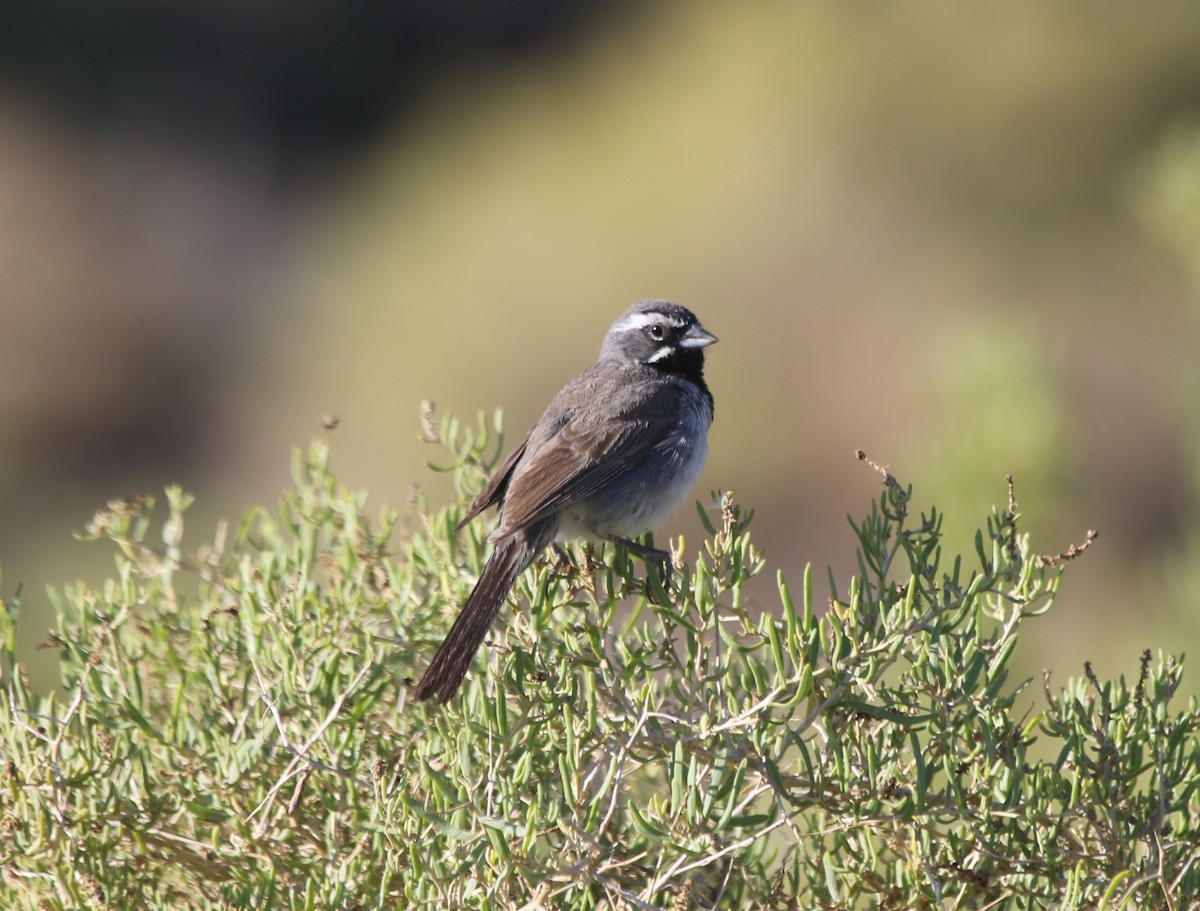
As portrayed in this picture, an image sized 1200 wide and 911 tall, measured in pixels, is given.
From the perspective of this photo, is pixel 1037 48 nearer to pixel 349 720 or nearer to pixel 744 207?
pixel 744 207

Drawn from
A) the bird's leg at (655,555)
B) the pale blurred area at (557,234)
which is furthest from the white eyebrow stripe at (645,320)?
the pale blurred area at (557,234)

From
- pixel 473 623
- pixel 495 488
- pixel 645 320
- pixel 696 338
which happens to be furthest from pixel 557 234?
pixel 473 623

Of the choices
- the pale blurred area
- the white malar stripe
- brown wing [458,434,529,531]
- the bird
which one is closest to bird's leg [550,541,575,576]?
the bird

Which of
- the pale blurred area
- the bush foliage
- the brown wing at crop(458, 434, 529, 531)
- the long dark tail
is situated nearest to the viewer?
the bush foliage

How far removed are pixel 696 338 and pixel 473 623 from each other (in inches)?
80.7

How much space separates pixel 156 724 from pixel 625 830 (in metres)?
1.01

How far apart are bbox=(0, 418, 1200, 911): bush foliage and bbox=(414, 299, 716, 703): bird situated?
63 cm

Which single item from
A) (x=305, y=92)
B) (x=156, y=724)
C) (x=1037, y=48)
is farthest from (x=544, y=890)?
(x=305, y=92)

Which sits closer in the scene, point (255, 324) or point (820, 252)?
point (820, 252)

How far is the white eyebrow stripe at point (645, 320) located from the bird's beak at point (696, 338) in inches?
1.7

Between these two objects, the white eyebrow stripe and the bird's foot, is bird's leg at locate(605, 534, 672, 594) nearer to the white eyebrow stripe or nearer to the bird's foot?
the bird's foot

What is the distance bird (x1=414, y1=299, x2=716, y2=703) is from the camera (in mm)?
3316

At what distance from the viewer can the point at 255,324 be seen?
16.2m

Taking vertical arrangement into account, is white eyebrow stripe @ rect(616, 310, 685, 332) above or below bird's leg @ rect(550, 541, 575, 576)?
above
